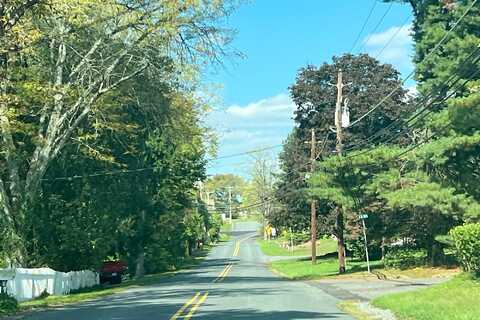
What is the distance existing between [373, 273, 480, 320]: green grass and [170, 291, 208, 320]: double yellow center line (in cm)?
508

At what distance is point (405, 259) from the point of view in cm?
4031

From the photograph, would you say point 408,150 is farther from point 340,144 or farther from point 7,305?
point 7,305

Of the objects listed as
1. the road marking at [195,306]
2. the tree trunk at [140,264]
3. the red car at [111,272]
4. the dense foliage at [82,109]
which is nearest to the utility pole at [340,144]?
the dense foliage at [82,109]

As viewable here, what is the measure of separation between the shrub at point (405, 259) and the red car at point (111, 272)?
16973 millimetres

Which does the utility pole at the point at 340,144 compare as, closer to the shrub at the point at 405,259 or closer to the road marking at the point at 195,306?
the shrub at the point at 405,259

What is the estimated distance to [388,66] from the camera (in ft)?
186

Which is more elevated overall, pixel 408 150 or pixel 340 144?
pixel 340 144

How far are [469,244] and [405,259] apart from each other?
18.7m

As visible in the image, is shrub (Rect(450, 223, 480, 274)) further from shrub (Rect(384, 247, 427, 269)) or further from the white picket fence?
shrub (Rect(384, 247, 427, 269))

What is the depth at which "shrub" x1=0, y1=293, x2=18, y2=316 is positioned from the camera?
837 inches

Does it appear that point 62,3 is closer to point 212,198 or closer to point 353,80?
point 353,80

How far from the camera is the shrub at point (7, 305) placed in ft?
69.8

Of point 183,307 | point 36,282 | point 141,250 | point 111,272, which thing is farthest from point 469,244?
point 141,250

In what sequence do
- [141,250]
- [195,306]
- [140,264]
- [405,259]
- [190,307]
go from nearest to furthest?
[190,307] < [195,306] < [405,259] < [141,250] < [140,264]
